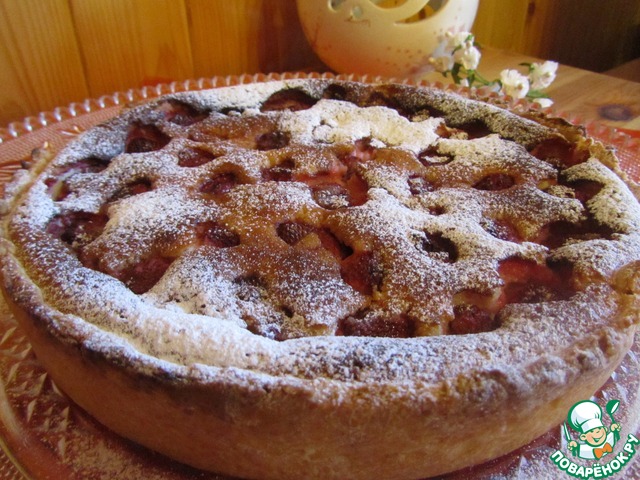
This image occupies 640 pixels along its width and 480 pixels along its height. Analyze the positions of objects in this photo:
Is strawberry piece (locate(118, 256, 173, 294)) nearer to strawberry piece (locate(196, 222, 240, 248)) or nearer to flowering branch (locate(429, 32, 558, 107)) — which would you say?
strawberry piece (locate(196, 222, 240, 248))

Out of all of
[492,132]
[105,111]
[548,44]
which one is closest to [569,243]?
[492,132]

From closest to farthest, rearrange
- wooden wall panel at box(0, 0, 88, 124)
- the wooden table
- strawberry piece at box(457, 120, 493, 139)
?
strawberry piece at box(457, 120, 493, 139)
wooden wall panel at box(0, 0, 88, 124)
the wooden table

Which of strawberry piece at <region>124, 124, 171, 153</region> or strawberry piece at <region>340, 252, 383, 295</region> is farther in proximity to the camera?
strawberry piece at <region>124, 124, 171, 153</region>

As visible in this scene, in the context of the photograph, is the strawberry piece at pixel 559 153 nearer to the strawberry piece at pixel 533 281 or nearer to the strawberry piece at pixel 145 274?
the strawberry piece at pixel 533 281

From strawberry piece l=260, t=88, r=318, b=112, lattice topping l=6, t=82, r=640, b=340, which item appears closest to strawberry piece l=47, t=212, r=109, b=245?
lattice topping l=6, t=82, r=640, b=340

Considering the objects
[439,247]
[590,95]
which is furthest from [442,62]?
[439,247]

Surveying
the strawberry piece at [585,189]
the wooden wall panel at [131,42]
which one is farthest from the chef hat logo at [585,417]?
the wooden wall panel at [131,42]

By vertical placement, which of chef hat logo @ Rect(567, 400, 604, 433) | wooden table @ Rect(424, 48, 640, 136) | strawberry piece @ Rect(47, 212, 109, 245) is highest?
strawberry piece @ Rect(47, 212, 109, 245)
